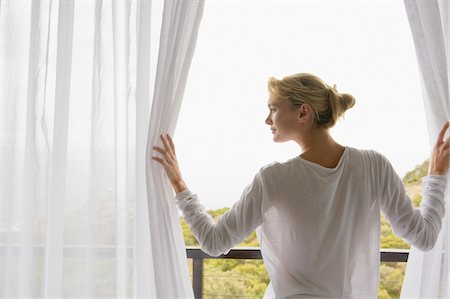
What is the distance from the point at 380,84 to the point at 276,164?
25.8 inches

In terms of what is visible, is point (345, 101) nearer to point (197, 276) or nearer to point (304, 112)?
point (304, 112)

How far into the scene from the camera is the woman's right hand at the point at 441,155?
5.76 feet

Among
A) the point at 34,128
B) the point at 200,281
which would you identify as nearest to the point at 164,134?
the point at 34,128

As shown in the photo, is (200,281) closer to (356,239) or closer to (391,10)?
(356,239)

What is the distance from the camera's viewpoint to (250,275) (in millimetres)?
2141

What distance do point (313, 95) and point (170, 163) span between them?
52 centimetres

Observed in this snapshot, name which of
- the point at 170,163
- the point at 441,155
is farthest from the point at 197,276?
the point at 441,155

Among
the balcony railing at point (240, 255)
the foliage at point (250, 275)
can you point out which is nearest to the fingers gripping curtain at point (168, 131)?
the balcony railing at point (240, 255)

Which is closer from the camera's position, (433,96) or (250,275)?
(433,96)

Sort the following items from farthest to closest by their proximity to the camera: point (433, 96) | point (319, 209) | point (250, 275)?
point (250, 275) → point (433, 96) → point (319, 209)

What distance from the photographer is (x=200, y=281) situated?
2053mm

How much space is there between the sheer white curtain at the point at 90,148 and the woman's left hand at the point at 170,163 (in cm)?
3

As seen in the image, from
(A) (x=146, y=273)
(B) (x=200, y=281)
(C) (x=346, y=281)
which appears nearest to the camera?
(C) (x=346, y=281)

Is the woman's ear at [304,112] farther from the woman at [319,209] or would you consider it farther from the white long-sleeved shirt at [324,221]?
the white long-sleeved shirt at [324,221]
